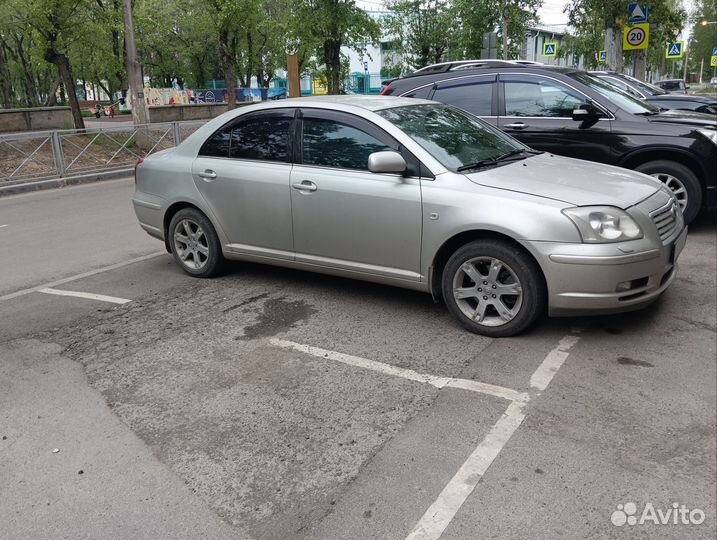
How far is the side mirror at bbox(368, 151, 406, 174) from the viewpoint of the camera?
4.67 m

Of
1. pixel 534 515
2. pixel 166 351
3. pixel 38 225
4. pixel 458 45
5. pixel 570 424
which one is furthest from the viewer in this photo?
pixel 458 45

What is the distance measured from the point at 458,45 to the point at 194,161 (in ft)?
93.5

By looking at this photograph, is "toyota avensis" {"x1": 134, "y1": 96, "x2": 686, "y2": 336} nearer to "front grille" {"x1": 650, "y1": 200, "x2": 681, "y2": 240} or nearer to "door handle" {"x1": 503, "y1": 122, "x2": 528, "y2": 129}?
"front grille" {"x1": 650, "y1": 200, "x2": 681, "y2": 240}

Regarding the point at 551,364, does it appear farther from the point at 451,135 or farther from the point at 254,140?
the point at 254,140

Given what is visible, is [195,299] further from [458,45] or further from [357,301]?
[458,45]

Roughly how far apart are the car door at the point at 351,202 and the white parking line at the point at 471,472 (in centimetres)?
146

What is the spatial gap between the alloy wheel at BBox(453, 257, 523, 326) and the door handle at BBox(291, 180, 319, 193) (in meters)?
1.40

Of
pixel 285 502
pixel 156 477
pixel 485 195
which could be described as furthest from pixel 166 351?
pixel 485 195

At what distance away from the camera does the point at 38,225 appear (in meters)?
9.73

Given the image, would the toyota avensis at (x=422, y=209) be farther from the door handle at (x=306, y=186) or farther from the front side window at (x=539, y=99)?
the front side window at (x=539, y=99)

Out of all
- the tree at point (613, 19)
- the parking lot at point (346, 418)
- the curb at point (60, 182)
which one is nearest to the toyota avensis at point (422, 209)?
the parking lot at point (346, 418)

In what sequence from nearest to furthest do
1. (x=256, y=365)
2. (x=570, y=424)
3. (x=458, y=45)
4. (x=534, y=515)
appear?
(x=534, y=515) < (x=570, y=424) < (x=256, y=365) < (x=458, y=45)

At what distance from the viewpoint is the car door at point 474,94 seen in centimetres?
812

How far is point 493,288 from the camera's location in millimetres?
4523
